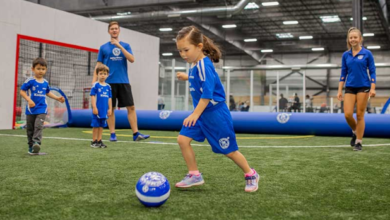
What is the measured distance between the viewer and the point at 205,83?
2.43 m

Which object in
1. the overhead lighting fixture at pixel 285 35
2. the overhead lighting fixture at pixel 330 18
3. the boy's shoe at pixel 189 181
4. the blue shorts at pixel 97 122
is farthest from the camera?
the overhead lighting fixture at pixel 285 35

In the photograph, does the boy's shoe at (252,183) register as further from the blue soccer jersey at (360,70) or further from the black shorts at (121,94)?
the black shorts at (121,94)

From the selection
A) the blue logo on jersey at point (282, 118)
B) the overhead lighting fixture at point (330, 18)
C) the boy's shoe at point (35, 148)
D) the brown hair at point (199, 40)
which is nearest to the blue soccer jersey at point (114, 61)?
the boy's shoe at point (35, 148)

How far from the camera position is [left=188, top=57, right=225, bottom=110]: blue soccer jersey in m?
2.42

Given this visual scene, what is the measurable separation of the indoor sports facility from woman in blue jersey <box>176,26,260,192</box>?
12cm

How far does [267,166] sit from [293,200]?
1258 mm

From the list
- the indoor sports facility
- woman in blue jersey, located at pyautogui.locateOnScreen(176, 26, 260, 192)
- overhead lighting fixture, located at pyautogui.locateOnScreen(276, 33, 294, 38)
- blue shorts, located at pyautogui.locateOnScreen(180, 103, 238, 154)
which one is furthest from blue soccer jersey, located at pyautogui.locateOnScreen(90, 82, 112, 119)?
overhead lighting fixture, located at pyautogui.locateOnScreen(276, 33, 294, 38)

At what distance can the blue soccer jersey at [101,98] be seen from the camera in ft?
16.1

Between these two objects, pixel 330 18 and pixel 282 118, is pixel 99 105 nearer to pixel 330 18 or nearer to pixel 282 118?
pixel 282 118

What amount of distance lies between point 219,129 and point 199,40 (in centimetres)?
65

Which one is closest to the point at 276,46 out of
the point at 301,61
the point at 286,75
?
the point at 301,61

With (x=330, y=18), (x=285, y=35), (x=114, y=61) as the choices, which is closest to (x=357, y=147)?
(x=114, y=61)

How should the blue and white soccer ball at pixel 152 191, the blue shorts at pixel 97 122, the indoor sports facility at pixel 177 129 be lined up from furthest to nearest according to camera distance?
the blue shorts at pixel 97 122 < the indoor sports facility at pixel 177 129 < the blue and white soccer ball at pixel 152 191

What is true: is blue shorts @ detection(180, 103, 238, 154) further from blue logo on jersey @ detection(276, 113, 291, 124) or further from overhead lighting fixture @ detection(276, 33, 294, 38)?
overhead lighting fixture @ detection(276, 33, 294, 38)
